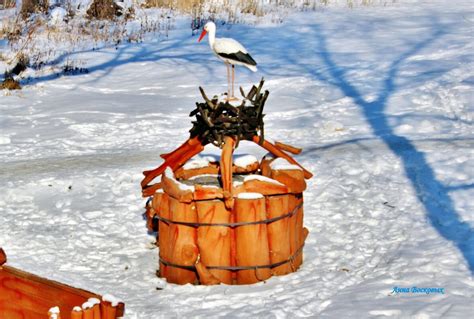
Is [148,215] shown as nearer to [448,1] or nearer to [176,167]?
[176,167]

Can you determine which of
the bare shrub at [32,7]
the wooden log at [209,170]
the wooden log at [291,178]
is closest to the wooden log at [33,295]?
the wooden log at [291,178]

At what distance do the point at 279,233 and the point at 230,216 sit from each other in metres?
0.43

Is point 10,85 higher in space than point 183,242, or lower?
higher

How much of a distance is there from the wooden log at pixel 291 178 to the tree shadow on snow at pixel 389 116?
1363mm

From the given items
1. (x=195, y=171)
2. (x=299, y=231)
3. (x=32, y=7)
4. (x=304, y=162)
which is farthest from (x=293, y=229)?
(x=32, y=7)

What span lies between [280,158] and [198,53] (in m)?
8.79

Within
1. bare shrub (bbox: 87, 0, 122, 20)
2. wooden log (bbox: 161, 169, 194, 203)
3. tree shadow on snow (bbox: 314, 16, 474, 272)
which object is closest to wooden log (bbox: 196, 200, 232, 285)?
wooden log (bbox: 161, 169, 194, 203)

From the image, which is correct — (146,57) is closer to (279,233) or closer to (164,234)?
(164,234)

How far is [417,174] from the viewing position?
29.0 feet

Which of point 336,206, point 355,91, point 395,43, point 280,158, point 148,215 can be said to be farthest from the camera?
point 395,43

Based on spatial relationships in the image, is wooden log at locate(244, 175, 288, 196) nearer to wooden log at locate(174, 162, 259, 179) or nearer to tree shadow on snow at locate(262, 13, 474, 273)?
wooden log at locate(174, 162, 259, 179)

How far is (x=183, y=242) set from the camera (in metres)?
6.61

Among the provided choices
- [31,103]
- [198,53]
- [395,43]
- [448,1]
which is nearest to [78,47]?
[198,53]

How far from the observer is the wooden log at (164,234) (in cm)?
672
